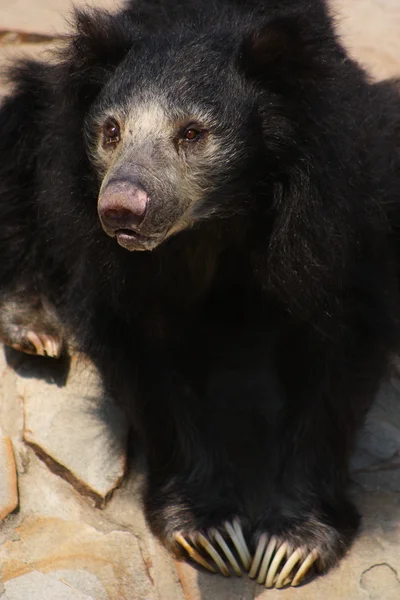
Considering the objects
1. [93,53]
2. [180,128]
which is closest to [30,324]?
[93,53]

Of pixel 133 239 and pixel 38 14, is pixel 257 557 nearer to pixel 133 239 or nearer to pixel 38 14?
pixel 133 239

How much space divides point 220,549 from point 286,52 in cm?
174

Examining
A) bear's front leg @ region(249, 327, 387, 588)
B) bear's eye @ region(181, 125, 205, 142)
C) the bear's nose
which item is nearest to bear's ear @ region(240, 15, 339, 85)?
bear's eye @ region(181, 125, 205, 142)

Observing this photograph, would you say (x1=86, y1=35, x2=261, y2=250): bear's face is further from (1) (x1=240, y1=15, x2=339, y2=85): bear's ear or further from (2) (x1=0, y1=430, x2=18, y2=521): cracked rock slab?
(2) (x1=0, y1=430, x2=18, y2=521): cracked rock slab

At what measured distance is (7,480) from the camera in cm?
407

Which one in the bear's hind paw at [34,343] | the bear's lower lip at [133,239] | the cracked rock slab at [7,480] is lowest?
the cracked rock slab at [7,480]

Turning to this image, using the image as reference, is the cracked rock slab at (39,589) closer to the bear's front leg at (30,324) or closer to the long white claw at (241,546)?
the long white claw at (241,546)

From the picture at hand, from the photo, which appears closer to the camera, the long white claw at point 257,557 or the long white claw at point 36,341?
the long white claw at point 257,557

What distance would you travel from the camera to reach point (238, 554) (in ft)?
12.6

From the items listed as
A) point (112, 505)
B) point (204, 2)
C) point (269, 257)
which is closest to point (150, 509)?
point (112, 505)

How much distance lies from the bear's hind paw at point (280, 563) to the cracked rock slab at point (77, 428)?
66 centimetres

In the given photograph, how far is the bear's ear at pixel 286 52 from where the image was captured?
3568mm

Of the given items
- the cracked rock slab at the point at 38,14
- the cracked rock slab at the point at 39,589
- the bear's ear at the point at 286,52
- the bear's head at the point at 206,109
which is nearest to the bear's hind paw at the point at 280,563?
the cracked rock slab at the point at 39,589

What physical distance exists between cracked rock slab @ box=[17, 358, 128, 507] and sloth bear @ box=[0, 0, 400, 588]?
186mm
